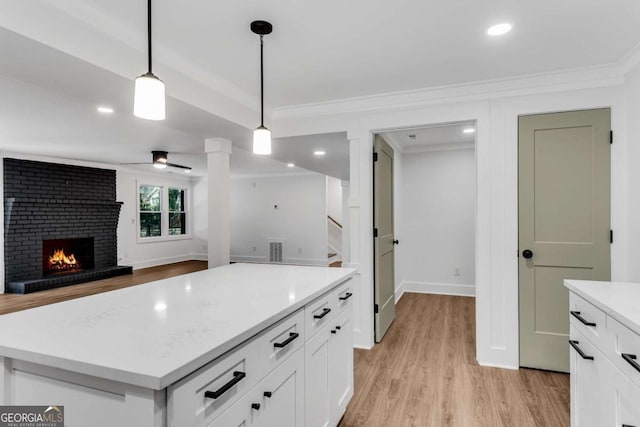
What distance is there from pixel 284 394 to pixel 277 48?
81.3 inches

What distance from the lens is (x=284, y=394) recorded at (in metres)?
1.41

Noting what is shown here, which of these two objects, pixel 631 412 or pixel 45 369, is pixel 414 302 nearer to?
pixel 631 412

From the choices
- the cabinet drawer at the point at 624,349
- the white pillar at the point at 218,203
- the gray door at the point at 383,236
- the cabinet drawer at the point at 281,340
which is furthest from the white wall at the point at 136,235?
the cabinet drawer at the point at 624,349

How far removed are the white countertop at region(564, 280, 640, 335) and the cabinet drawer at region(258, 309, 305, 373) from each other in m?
1.22

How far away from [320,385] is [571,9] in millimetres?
2429

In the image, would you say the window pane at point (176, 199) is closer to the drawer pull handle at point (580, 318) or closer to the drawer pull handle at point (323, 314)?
the drawer pull handle at point (323, 314)

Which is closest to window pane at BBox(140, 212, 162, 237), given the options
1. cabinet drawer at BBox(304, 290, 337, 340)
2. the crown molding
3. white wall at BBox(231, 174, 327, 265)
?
white wall at BBox(231, 174, 327, 265)

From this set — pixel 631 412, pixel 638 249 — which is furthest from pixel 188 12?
pixel 638 249

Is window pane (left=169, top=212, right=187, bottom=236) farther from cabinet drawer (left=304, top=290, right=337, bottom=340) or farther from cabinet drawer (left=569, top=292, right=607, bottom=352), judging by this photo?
cabinet drawer (left=569, top=292, right=607, bottom=352)

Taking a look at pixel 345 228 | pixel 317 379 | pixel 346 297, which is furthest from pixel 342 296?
pixel 345 228

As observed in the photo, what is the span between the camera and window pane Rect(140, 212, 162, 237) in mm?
8352

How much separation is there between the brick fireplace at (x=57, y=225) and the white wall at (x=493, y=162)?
576cm

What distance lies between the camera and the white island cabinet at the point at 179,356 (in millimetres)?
868

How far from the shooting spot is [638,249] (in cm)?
244
